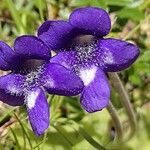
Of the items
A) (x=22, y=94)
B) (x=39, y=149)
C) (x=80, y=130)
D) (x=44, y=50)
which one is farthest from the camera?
(x=80, y=130)

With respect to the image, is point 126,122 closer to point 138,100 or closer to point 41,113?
point 138,100

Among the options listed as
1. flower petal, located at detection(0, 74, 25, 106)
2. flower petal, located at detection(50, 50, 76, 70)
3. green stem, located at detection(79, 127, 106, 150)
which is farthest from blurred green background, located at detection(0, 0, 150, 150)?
flower petal, located at detection(50, 50, 76, 70)

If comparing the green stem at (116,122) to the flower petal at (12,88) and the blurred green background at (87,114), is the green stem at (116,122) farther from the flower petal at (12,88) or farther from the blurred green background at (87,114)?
the flower petal at (12,88)

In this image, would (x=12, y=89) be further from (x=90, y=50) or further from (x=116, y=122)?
(x=116, y=122)

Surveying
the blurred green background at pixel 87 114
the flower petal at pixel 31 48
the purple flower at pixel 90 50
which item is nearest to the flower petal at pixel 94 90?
the purple flower at pixel 90 50

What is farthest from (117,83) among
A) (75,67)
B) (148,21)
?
(148,21)

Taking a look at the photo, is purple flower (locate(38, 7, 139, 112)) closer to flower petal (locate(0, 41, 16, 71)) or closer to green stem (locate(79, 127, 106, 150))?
flower petal (locate(0, 41, 16, 71))

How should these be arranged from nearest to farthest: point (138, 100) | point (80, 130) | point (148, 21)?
point (80, 130) < point (138, 100) < point (148, 21)
